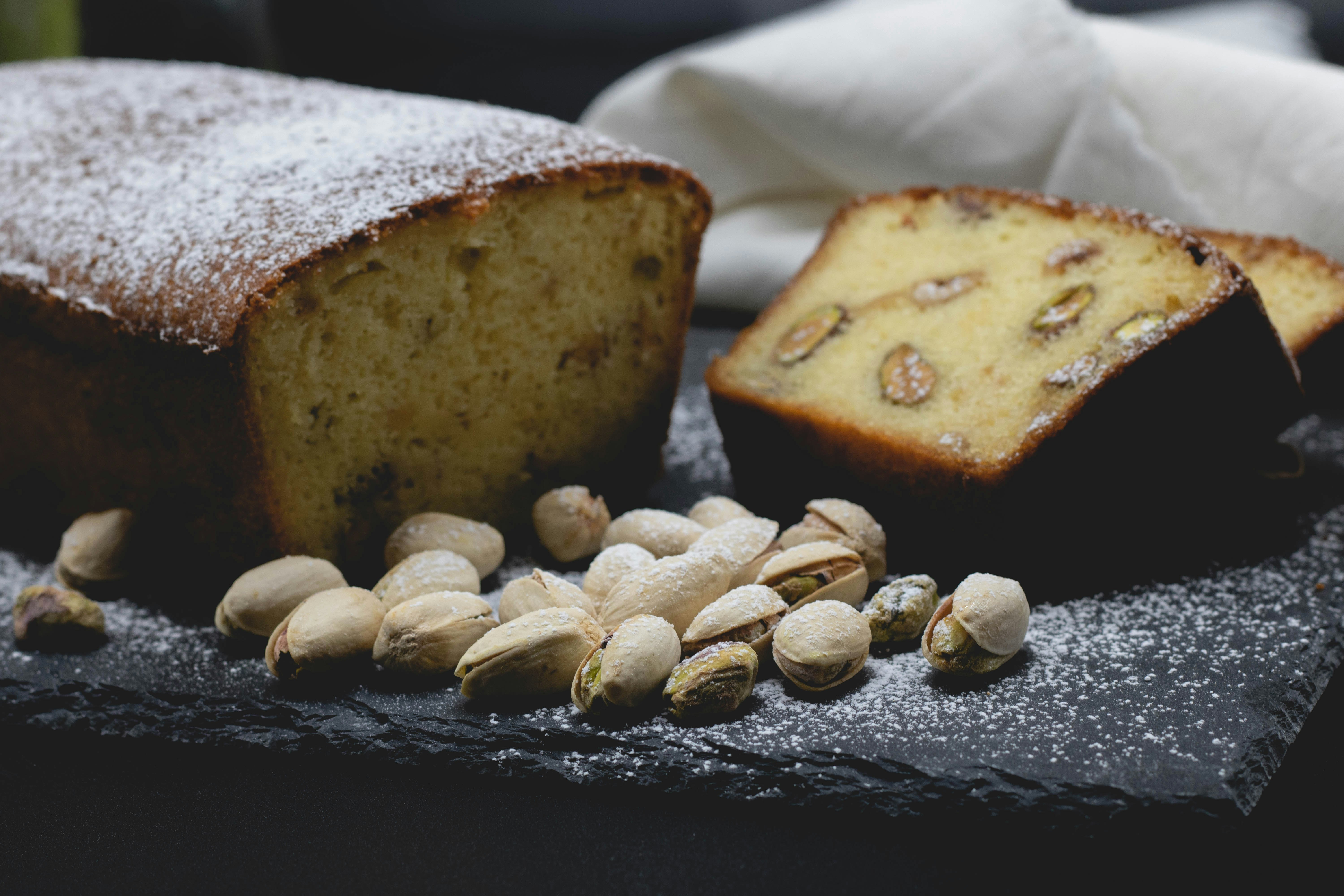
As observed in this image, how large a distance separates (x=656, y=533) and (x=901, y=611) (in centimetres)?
39

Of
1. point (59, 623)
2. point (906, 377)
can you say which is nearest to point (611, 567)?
point (906, 377)

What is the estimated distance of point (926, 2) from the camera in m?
2.97

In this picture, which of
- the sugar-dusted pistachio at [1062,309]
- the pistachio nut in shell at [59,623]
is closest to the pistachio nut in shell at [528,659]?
the pistachio nut in shell at [59,623]

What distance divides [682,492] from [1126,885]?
3.46 feet

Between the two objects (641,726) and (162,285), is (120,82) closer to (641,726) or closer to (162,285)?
(162,285)

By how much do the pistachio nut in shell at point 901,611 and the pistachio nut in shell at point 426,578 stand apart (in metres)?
0.53

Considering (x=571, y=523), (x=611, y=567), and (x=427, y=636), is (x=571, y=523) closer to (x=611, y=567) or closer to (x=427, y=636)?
(x=611, y=567)

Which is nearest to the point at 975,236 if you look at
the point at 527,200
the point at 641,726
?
the point at 527,200

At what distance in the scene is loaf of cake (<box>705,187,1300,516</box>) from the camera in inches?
66.8

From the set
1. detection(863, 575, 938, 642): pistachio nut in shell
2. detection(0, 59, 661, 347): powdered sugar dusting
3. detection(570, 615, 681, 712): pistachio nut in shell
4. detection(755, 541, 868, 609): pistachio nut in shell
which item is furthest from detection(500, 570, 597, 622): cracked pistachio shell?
detection(0, 59, 661, 347): powdered sugar dusting

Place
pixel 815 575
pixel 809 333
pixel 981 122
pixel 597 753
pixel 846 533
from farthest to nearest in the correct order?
pixel 981 122 < pixel 809 333 < pixel 846 533 < pixel 815 575 < pixel 597 753

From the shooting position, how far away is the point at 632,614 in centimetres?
152

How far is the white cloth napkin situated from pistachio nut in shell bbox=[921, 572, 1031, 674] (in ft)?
4.71

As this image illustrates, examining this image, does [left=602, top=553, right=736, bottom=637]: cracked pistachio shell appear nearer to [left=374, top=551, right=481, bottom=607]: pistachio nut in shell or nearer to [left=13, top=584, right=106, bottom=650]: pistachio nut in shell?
[left=374, top=551, right=481, bottom=607]: pistachio nut in shell
